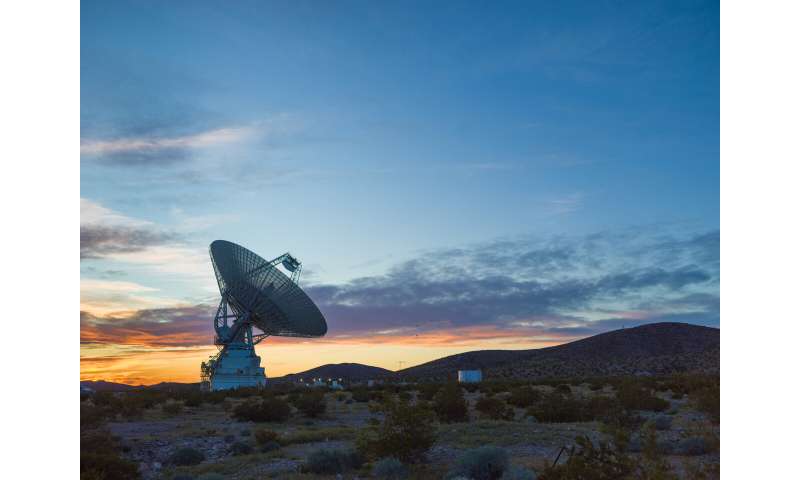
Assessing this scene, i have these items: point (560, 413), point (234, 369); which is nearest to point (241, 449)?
point (560, 413)

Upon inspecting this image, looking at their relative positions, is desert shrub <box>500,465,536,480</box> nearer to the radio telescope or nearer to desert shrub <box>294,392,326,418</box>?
desert shrub <box>294,392,326,418</box>

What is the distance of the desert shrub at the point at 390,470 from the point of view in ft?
48.5

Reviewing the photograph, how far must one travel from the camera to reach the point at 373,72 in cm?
1859

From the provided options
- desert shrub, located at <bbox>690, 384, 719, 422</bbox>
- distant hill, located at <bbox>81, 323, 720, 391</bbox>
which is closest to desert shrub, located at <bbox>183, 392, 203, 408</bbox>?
desert shrub, located at <bbox>690, 384, 719, 422</bbox>

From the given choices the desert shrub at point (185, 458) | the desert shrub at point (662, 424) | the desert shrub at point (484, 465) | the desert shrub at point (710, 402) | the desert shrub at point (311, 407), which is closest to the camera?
the desert shrub at point (484, 465)

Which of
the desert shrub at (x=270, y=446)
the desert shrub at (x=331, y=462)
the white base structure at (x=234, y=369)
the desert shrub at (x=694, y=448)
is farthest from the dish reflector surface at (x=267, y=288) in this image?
the desert shrub at (x=694, y=448)

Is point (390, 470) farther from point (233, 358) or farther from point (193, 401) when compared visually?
point (233, 358)

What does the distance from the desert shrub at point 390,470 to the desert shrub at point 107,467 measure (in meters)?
5.49

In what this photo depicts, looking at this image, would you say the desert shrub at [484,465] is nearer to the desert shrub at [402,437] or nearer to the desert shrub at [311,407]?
the desert shrub at [402,437]

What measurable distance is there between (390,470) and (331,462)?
1.77 metres
